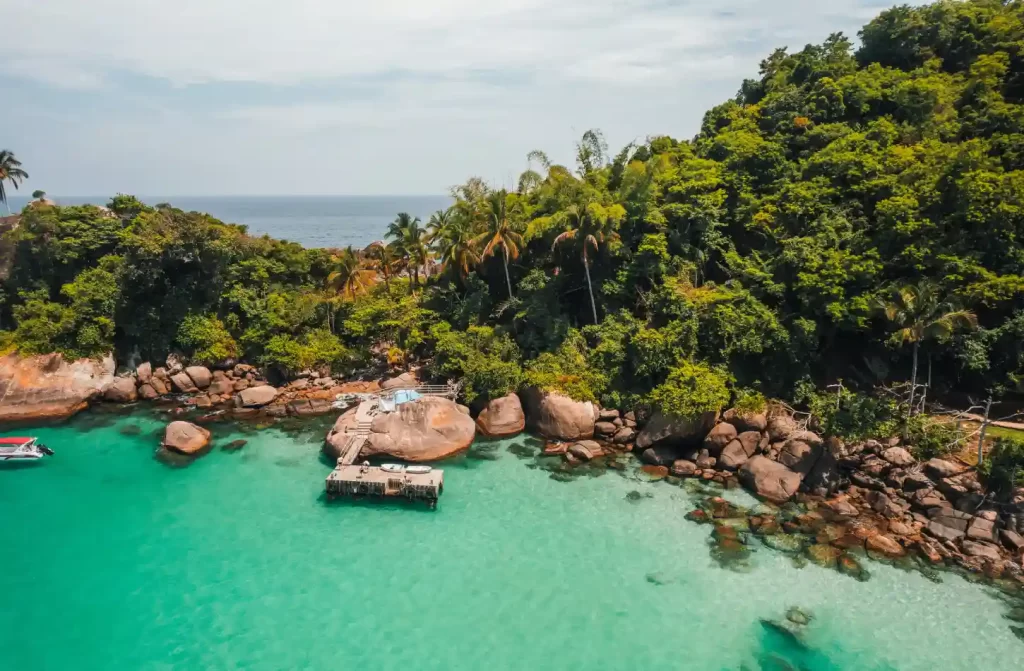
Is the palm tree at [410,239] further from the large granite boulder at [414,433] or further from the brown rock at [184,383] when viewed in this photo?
the brown rock at [184,383]

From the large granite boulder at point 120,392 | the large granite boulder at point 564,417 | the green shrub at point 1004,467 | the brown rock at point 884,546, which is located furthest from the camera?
the large granite boulder at point 120,392

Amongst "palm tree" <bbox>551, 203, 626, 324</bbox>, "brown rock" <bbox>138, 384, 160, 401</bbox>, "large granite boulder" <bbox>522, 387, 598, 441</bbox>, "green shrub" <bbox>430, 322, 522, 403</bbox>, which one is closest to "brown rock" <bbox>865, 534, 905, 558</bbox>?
"large granite boulder" <bbox>522, 387, 598, 441</bbox>

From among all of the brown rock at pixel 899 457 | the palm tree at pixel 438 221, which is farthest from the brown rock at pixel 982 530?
the palm tree at pixel 438 221

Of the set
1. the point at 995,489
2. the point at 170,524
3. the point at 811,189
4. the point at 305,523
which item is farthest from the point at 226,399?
the point at 995,489

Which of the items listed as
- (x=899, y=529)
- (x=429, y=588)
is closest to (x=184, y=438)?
(x=429, y=588)

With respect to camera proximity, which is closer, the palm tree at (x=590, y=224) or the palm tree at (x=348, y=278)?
the palm tree at (x=590, y=224)

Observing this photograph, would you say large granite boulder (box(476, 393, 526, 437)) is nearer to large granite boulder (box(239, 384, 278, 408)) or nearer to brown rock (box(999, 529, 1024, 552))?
large granite boulder (box(239, 384, 278, 408))
